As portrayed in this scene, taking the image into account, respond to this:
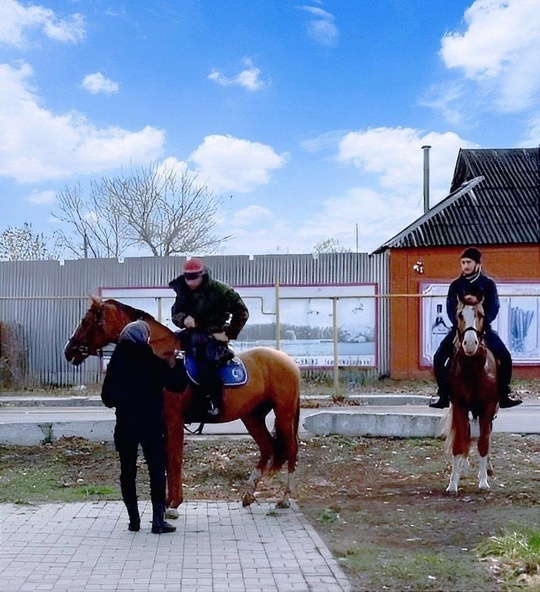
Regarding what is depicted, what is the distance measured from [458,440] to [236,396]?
9.30 feet

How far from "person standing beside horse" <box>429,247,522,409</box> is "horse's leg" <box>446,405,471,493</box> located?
0.91 feet

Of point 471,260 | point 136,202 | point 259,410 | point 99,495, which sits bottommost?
point 99,495

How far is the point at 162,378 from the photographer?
6969mm

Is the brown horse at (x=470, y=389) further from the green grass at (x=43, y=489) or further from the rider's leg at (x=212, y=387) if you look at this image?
the green grass at (x=43, y=489)

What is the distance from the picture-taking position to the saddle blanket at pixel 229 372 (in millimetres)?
7750

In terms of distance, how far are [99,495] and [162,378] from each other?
2423 millimetres

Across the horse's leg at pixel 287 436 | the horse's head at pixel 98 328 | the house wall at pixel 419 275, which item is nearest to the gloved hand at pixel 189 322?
the horse's head at pixel 98 328

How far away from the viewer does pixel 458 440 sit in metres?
9.02

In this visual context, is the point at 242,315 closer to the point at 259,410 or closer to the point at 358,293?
the point at 259,410

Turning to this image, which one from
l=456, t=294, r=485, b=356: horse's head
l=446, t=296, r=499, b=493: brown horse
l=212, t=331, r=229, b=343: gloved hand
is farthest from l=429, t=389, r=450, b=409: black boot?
l=212, t=331, r=229, b=343: gloved hand

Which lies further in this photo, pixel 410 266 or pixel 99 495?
A: pixel 410 266

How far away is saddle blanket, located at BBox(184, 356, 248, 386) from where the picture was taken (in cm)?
775

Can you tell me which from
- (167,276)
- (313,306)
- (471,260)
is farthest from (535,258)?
(471,260)

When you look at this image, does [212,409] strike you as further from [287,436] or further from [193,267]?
[193,267]
